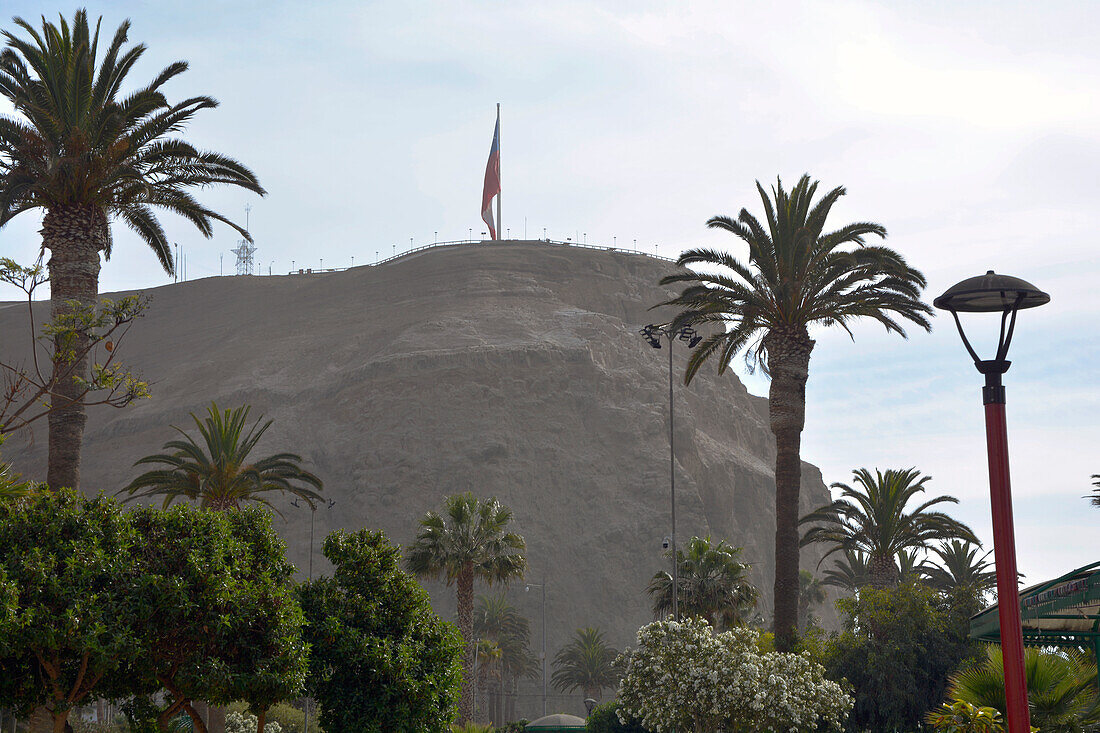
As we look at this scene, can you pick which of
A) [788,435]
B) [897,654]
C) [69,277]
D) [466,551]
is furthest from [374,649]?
[466,551]

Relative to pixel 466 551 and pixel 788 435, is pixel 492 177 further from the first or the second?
pixel 788 435

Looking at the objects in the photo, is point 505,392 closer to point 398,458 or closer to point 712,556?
point 398,458

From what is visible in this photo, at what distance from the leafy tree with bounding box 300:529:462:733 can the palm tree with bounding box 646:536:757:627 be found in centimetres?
2196

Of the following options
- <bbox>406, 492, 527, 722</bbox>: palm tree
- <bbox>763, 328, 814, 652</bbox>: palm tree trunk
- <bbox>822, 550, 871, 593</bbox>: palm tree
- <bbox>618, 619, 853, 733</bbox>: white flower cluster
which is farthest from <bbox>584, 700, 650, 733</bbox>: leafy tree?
<bbox>822, 550, 871, 593</bbox>: palm tree

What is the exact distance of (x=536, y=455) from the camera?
108625 millimetres

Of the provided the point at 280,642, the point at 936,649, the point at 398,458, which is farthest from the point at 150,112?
the point at 398,458

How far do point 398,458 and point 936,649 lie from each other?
80750 mm

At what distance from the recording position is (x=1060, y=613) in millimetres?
16000

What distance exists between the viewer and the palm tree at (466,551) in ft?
135

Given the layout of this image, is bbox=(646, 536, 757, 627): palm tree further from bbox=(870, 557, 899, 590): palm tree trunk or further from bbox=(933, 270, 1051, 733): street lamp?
bbox=(933, 270, 1051, 733): street lamp

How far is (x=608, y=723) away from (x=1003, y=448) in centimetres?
3324

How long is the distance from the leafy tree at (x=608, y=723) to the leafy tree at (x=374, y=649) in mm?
19327

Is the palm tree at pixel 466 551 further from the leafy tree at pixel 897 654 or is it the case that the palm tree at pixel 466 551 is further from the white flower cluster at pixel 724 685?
the white flower cluster at pixel 724 685

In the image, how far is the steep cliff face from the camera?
337ft
